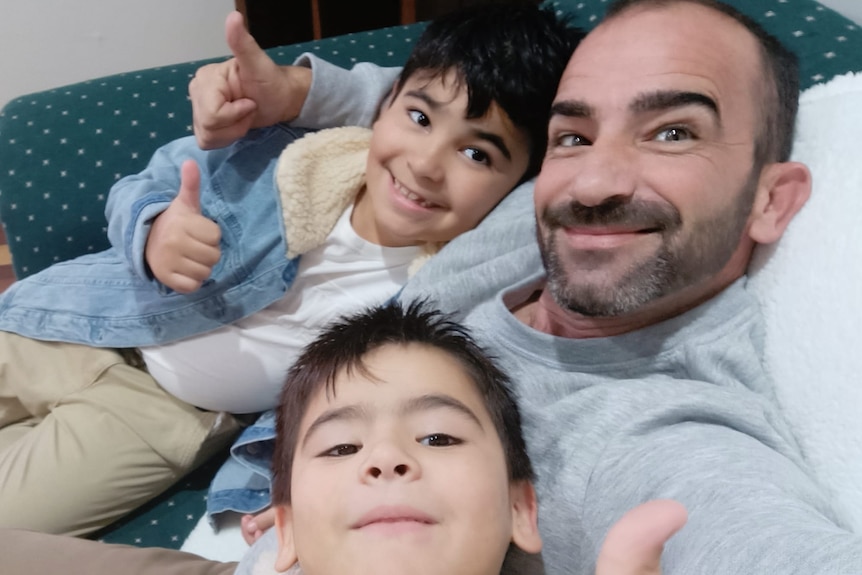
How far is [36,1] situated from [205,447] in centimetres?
160

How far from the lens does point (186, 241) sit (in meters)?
0.90

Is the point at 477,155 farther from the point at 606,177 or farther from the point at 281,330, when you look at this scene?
the point at 281,330

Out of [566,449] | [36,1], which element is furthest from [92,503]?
[36,1]

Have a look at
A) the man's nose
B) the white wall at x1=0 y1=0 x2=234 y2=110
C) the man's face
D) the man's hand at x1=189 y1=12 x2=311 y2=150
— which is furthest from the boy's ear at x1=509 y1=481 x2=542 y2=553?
the white wall at x1=0 y1=0 x2=234 y2=110

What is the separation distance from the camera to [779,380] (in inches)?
30.5

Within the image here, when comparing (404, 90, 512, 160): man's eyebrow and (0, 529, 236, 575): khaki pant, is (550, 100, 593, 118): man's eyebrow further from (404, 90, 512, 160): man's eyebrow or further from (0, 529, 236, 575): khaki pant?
(0, 529, 236, 575): khaki pant

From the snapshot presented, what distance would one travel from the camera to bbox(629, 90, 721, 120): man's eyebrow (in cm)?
75

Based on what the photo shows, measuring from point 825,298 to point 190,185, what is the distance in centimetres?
83

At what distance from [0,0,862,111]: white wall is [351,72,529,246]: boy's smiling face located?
1410mm

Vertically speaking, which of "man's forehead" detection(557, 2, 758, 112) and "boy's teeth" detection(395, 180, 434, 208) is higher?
"man's forehead" detection(557, 2, 758, 112)

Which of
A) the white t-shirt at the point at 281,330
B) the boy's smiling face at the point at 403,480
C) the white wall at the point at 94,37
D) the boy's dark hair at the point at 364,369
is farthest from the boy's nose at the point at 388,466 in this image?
the white wall at the point at 94,37

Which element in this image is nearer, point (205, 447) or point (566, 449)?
point (566, 449)

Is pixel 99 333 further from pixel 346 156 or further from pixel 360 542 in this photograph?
pixel 360 542

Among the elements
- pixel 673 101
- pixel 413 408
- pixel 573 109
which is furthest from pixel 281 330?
pixel 673 101
